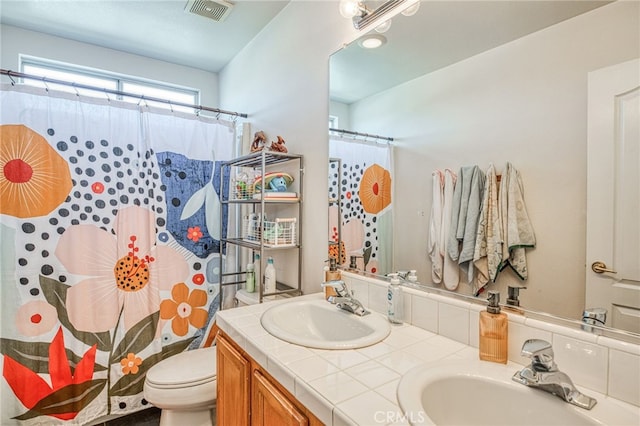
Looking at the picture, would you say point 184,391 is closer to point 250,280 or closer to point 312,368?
point 250,280

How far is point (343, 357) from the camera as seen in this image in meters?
0.91

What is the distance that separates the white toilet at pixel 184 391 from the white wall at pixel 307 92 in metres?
0.70

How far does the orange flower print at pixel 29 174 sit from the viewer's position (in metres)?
1.70

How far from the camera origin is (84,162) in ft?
6.25

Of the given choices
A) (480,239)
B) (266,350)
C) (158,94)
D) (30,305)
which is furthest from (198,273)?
(480,239)

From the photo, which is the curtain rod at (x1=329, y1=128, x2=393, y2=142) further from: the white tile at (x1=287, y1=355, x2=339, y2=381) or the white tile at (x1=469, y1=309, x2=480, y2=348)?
the white tile at (x1=287, y1=355, x2=339, y2=381)

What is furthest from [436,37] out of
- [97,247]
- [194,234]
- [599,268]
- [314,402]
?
[97,247]

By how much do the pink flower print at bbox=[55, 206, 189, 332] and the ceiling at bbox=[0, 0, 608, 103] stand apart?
1238mm

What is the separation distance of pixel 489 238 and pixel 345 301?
1.91 ft

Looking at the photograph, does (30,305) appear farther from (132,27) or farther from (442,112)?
(442,112)

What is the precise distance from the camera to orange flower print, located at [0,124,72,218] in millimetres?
1703

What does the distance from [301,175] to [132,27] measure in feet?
5.29

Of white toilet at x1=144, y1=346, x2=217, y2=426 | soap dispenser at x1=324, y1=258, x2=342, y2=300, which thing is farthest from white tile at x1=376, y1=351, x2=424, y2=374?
white toilet at x1=144, y1=346, x2=217, y2=426

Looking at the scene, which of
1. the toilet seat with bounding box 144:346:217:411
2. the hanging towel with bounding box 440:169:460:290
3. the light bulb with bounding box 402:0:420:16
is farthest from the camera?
the toilet seat with bounding box 144:346:217:411
